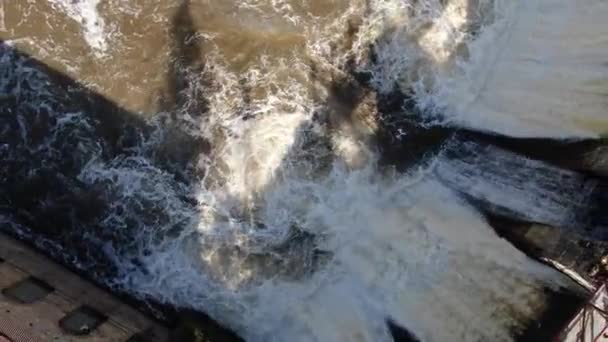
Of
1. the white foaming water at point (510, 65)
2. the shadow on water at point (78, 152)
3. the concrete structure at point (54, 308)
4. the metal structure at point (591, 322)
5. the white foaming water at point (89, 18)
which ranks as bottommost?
the concrete structure at point (54, 308)

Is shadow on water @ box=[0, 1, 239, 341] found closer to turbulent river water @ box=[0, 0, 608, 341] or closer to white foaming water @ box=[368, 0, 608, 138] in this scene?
turbulent river water @ box=[0, 0, 608, 341]

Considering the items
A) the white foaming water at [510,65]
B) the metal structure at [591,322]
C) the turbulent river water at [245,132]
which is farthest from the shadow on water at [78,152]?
the metal structure at [591,322]

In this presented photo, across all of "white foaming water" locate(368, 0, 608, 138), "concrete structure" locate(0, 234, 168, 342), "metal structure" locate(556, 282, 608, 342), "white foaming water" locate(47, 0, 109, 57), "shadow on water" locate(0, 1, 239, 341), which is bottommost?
"concrete structure" locate(0, 234, 168, 342)

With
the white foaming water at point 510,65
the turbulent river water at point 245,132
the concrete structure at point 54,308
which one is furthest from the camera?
the turbulent river water at point 245,132

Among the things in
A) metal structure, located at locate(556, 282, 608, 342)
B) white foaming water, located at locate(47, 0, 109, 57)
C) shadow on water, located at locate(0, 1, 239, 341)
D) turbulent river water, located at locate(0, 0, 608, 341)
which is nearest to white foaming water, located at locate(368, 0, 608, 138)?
turbulent river water, located at locate(0, 0, 608, 341)

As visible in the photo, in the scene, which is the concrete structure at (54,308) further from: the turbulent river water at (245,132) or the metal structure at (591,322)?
the metal structure at (591,322)

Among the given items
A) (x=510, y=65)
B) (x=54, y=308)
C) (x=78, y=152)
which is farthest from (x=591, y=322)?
(x=78, y=152)
